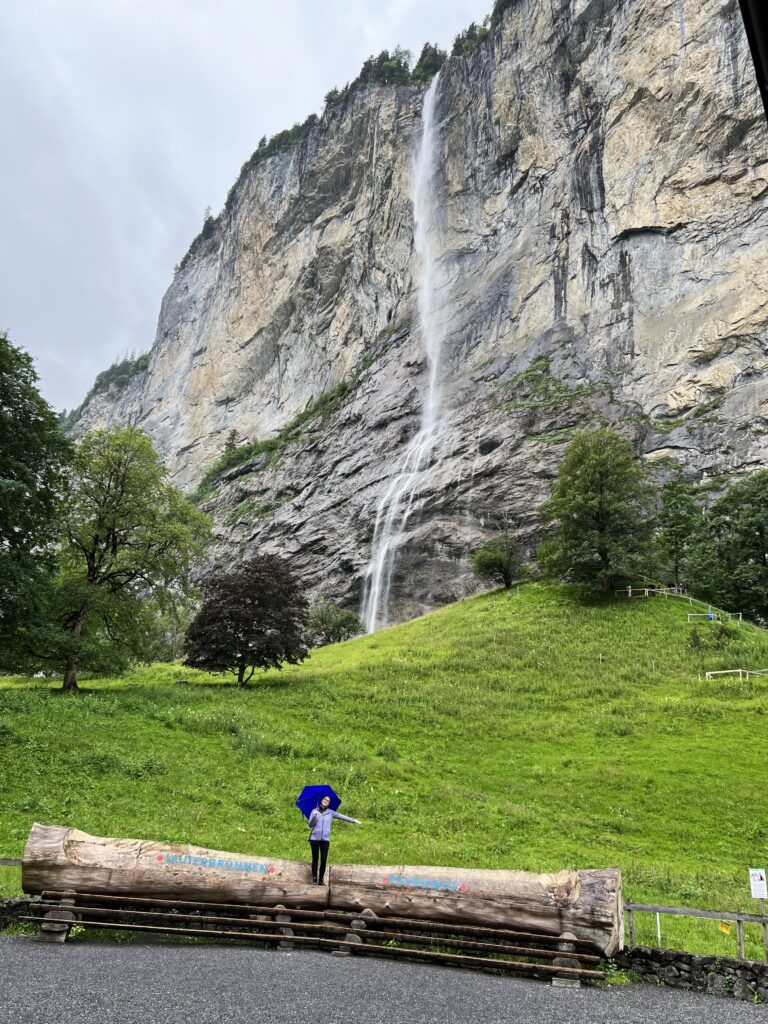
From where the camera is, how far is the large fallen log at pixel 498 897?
8320 mm

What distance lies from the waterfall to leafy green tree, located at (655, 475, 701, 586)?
22.1 m

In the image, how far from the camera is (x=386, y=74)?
107m

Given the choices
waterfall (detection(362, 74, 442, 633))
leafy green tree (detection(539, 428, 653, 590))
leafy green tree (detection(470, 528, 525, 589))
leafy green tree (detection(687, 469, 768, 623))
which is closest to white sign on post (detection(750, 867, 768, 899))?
Answer: leafy green tree (detection(539, 428, 653, 590))

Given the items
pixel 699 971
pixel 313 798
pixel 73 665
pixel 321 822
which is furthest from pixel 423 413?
pixel 699 971

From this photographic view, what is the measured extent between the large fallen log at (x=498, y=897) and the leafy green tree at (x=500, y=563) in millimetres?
38201

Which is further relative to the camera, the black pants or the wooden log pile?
the black pants

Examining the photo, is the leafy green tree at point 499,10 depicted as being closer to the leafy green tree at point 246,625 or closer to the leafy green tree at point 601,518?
the leafy green tree at point 601,518

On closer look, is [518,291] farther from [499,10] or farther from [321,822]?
[321,822]

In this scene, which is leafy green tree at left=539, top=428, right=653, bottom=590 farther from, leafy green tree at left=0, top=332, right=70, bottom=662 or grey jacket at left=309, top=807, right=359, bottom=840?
grey jacket at left=309, top=807, right=359, bottom=840

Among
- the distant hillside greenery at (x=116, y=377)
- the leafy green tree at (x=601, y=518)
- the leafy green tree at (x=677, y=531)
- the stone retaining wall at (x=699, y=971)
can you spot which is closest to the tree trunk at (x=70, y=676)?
the stone retaining wall at (x=699, y=971)

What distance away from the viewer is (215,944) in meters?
8.89

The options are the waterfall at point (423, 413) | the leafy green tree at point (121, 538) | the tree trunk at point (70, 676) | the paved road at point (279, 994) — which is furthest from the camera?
the waterfall at point (423, 413)

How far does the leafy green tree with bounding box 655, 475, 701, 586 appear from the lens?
47.5 m

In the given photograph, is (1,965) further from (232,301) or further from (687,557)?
(232,301)
